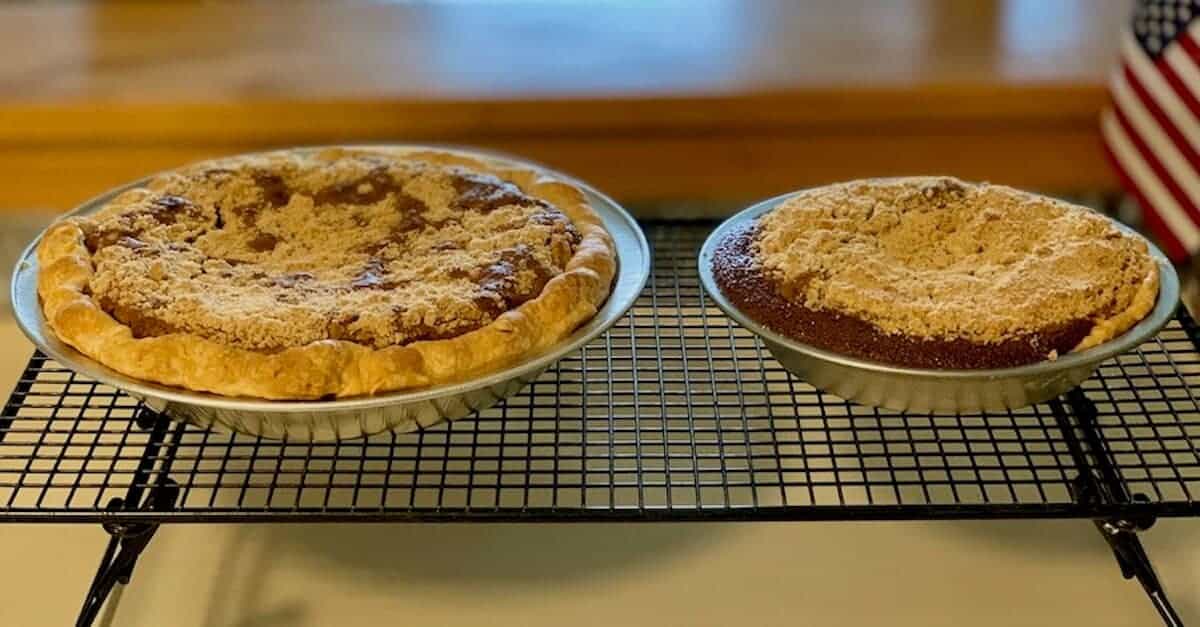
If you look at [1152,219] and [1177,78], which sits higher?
[1177,78]

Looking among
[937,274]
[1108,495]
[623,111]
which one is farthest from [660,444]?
[623,111]

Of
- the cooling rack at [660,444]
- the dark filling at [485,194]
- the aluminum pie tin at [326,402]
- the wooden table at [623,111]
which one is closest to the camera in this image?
the aluminum pie tin at [326,402]

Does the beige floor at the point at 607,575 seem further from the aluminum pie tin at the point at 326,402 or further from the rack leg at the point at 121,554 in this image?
the aluminum pie tin at the point at 326,402

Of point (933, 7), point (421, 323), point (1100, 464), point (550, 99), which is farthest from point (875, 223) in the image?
point (933, 7)

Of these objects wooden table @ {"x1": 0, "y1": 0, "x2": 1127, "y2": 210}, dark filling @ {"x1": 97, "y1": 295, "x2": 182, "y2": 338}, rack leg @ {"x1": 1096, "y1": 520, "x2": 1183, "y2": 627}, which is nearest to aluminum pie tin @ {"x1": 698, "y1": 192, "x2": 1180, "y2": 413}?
rack leg @ {"x1": 1096, "y1": 520, "x2": 1183, "y2": 627}

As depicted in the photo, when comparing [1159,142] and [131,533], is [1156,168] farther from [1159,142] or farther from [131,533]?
[131,533]

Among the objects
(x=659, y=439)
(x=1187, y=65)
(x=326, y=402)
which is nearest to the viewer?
(x=326, y=402)

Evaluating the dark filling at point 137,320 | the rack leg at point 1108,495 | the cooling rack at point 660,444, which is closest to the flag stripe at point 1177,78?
the cooling rack at point 660,444

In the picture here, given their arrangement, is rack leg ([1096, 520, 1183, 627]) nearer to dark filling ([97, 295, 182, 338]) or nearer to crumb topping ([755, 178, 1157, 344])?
crumb topping ([755, 178, 1157, 344])
